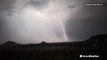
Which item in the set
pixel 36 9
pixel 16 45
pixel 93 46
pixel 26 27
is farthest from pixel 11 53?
pixel 93 46

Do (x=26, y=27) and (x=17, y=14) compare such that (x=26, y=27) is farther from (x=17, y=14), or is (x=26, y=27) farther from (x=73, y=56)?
(x=73, y=56)

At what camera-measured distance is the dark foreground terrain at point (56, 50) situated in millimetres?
2064

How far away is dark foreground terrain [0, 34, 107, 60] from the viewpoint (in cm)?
206

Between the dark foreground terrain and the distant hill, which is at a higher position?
the distant hill

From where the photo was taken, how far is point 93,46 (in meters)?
2.08

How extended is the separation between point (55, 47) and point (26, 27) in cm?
28

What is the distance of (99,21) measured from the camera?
2.11 m

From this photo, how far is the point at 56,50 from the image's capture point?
209 cm

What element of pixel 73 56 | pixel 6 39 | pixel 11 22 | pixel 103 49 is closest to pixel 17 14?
pixel 11 22

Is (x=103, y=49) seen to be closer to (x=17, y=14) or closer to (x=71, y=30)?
(x=71, y=30)

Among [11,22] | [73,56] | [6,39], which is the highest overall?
[11,22]

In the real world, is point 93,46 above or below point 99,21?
below

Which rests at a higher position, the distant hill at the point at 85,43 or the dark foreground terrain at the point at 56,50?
the distant hill at the point at 85,43

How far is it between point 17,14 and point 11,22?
0.27ft
